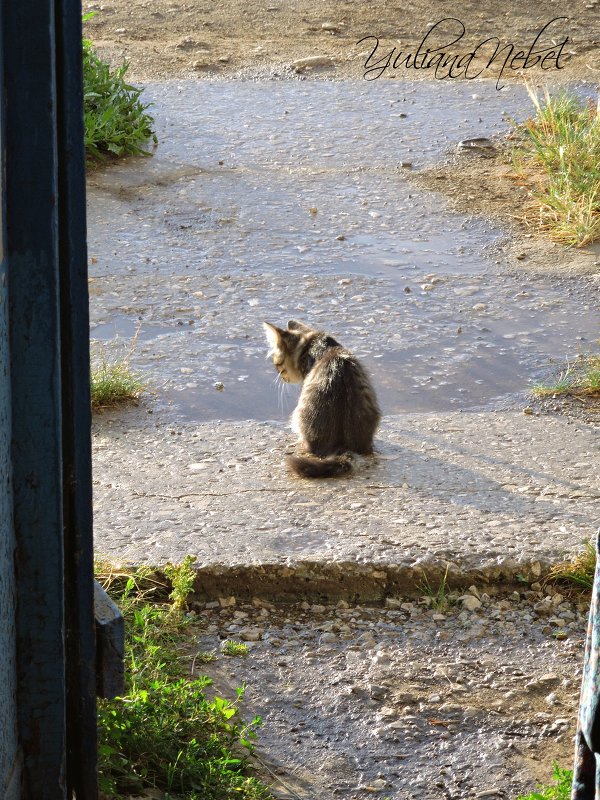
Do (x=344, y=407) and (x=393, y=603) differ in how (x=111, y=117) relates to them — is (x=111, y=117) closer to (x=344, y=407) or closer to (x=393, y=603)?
(x=344, y=407)

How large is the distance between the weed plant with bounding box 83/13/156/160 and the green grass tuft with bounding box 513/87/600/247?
3.08m

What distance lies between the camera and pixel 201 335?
621 cm

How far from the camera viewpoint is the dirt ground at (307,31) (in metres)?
11.7

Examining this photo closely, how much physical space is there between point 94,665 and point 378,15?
12.1m

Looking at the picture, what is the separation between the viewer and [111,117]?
8.93m

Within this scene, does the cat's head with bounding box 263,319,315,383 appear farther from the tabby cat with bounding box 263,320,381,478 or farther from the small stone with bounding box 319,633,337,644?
the small stone with bounding box 319,633,337,644

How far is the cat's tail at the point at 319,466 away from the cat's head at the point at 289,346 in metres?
0.74

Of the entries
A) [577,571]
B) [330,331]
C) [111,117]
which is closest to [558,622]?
[577,571]

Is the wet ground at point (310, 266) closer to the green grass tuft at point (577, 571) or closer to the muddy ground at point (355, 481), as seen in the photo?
the muddy ground at point (355, 481)

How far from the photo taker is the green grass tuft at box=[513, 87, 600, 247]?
7.45 metres

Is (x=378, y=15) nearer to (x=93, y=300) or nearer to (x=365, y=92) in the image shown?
(x=365, y=92)

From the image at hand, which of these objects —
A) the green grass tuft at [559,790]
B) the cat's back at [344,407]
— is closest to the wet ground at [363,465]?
the cat's back at [344,407]

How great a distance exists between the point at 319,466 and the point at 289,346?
36.4 inches

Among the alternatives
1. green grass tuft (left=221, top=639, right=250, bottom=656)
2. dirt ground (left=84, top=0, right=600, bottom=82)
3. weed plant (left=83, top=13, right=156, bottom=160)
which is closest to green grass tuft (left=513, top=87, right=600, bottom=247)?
dirt ground (left=84, top=0, right=600, bottom=82)
